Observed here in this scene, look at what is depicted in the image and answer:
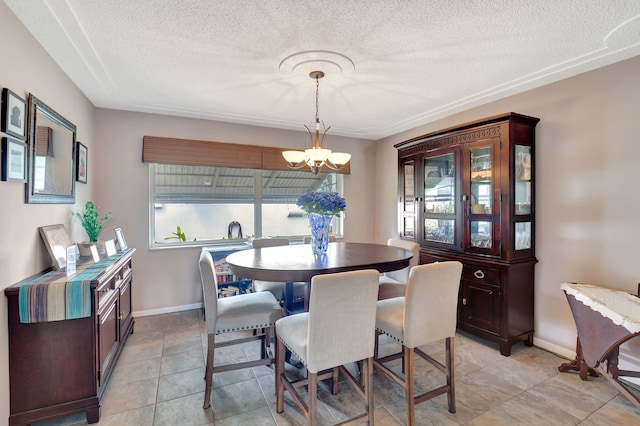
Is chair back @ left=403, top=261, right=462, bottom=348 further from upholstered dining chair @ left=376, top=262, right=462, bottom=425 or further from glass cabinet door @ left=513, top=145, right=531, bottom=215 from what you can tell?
glass cabinet door @ left=513, top=145, right=531, bottom=215

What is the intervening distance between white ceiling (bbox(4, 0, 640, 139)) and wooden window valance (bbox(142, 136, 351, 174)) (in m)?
0.54

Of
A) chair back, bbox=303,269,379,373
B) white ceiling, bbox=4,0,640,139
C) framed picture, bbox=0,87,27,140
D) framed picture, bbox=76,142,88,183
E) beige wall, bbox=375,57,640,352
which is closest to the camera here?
chair back, bbox=303,269,379,373

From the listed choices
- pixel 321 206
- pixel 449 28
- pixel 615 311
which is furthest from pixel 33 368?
pixel 615 311

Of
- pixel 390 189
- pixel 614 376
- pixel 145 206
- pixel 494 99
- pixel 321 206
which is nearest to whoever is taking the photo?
pixel 614 376

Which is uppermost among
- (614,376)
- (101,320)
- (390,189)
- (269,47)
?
(269,47)

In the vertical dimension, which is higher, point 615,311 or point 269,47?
point 269,47

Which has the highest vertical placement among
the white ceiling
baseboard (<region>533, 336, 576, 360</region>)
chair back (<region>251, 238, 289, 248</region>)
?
the white ceiling

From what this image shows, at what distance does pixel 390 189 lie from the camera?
4.72m

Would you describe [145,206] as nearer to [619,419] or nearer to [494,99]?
[494,99]

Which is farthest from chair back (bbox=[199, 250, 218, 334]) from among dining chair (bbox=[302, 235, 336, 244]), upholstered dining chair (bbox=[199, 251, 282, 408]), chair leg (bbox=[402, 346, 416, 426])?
dining chair (bbox=[302, 235, 336, 244])

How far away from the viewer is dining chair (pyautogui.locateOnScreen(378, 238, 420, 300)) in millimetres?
2584

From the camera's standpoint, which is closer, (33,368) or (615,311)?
(33,368)

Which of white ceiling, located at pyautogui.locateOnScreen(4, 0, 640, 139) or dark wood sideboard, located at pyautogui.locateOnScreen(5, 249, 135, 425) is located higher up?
white ceiling, located at pyautogui.locateOnScreen(4, 0, 640, 139)

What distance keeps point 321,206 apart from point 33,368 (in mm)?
2060
